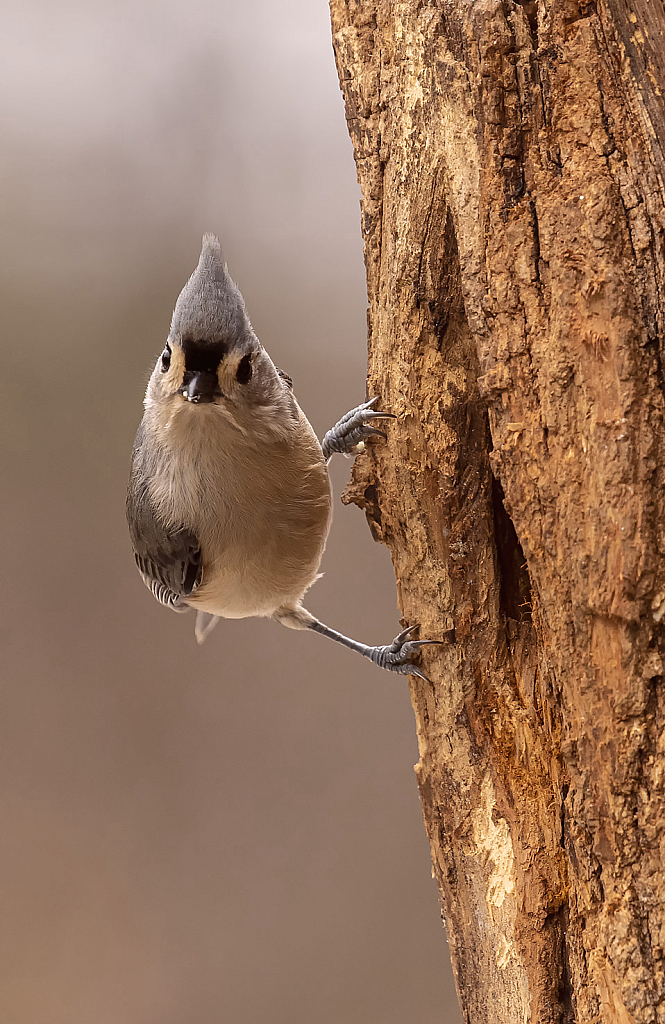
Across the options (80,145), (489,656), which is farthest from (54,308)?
(489,656)

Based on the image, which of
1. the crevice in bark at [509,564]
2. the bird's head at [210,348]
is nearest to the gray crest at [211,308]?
the bird's head at [210,348]

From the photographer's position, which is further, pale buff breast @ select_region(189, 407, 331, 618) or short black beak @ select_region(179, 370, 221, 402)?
pale buff breast @ select_region(189, 407, 331, 618)

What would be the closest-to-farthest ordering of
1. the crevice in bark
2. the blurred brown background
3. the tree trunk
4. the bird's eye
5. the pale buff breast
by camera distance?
the tree trunk < the crevice in bark < the bird's eye < the pale buff breast < the blurred brown background

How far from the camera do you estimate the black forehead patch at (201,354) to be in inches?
44.3

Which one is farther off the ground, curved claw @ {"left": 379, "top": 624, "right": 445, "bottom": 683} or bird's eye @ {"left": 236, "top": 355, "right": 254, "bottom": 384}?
bird's eye @ {"left": 236, "top": 355, "right": 254, "bottom": 384}

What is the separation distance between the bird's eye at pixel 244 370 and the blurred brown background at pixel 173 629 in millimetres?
658

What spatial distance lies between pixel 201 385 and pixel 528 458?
478 millimetres

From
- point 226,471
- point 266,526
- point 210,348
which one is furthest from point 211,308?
point 266,526

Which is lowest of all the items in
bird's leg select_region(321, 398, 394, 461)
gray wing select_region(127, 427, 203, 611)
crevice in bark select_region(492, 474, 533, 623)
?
crevice in bark select_region(492, 474, 533, 623)

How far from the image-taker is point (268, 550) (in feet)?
4.56

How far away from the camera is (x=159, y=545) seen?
1.44 meters

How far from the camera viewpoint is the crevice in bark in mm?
1063

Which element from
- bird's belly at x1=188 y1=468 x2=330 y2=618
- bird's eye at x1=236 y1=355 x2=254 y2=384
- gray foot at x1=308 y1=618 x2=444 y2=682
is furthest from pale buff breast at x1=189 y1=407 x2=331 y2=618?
gray foot at x1=308 y1=618 x2=444 y2=682

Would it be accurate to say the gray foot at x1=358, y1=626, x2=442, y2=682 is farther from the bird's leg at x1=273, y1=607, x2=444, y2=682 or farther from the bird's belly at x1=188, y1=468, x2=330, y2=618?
the bird's belly at x1=188, y1=468, x2=330, y2=618
